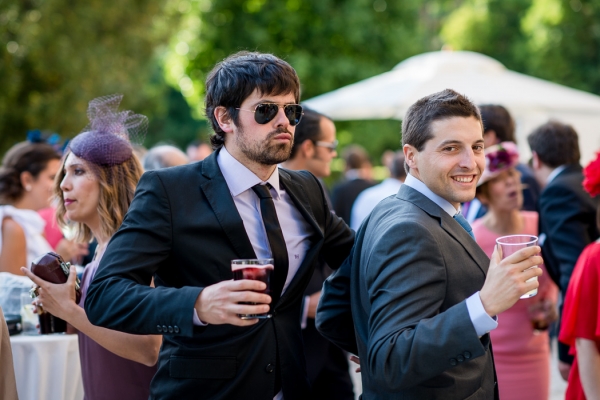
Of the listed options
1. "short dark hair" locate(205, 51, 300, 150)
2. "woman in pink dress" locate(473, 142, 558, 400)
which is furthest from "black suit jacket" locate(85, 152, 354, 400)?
"woman in pink dress" locate(473, 142, 558, 400)

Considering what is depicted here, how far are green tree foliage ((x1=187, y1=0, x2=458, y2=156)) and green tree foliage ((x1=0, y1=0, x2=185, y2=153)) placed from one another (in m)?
4.21

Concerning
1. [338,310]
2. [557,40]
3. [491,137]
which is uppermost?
[557,40]

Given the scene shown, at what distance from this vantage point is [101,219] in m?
3.79

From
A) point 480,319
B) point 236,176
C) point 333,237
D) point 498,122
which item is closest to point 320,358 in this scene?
point 333,237

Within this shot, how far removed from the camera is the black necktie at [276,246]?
288 centimetres

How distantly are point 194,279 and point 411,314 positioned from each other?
903 mm

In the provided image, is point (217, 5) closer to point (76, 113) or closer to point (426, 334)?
point (76, 113)

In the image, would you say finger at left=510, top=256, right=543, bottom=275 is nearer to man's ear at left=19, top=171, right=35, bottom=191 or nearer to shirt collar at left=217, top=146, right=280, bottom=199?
shirt collar at left=217, top=146, right=280, bottom=199

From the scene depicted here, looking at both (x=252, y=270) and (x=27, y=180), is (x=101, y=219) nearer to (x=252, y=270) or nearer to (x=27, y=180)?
(x=252, y=270)

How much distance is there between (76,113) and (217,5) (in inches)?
265

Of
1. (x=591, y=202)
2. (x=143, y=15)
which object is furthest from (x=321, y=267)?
(x=143, y=15)

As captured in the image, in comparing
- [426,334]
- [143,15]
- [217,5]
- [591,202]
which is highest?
A: [217,5]

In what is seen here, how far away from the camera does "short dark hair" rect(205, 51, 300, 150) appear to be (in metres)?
2.92

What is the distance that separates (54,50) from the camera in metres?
13.7
